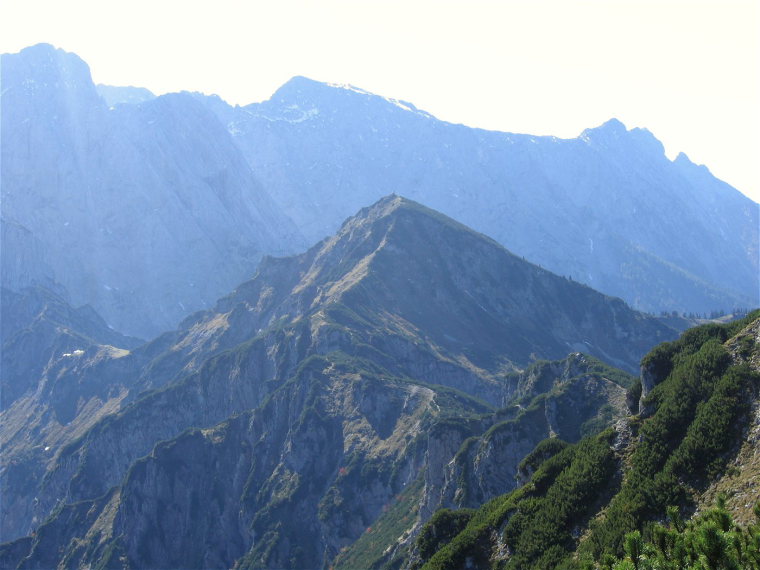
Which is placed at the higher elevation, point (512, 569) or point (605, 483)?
point (605, 483)

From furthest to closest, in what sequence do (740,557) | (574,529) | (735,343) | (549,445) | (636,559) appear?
1. (549,445)
2. (735,343)
3. (574,529)
4. (636,559)
5. (740,557)

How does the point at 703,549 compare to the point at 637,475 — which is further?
the point at 637,475

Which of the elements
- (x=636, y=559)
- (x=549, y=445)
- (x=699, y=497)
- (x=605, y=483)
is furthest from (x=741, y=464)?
(x=549, y=445)

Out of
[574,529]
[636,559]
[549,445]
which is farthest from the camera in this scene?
[549,445]

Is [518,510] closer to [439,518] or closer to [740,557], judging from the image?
[439,518]

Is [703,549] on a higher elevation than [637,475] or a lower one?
higher

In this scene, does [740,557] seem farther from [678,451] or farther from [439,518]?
[439,518]

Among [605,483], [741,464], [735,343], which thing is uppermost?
[735,343]

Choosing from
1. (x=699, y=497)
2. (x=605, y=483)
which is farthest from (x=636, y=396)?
(x=699, y=497)

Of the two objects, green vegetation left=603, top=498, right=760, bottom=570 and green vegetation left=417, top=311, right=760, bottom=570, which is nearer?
green vegetation left=603, top=498, right=760, bottom=570

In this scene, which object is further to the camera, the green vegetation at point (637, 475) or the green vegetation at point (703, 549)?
the green vegetation at point (637, 475)

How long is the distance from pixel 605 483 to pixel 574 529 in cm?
852

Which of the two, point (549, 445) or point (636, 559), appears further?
point (549, 445)

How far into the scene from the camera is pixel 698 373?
123062 millimetres
